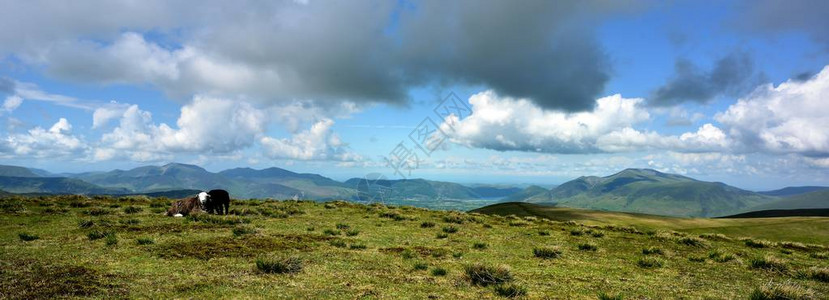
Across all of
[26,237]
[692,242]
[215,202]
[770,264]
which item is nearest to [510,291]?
[770,264]

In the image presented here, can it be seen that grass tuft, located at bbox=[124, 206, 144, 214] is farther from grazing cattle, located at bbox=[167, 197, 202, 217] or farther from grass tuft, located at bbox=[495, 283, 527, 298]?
grass tuft, located at bbox=[495, 283, 527, 298]

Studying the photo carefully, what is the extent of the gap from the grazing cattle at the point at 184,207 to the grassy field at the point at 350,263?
119 centimetres

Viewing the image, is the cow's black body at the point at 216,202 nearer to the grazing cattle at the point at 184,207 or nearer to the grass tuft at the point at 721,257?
the grazing cattle at the point at 184,207

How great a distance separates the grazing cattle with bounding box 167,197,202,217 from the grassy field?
1188 mm

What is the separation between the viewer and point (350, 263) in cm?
1484

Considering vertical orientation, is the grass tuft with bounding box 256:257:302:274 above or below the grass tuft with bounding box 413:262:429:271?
above

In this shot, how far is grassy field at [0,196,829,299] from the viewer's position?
11.2 metres

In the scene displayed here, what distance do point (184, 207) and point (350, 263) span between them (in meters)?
17.7

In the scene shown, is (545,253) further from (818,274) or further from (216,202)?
(216,202)

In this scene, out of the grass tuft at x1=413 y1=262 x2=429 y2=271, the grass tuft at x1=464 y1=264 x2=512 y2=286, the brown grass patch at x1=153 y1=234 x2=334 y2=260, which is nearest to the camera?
the grass tuft at x1=464 y1=264 x2=512 y2=286

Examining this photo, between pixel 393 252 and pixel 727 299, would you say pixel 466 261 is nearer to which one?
pixel 393 252

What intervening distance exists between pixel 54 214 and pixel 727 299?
35.1 m

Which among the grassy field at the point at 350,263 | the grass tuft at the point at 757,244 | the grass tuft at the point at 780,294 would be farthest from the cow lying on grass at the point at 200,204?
the grass tuft at the point at 757,244

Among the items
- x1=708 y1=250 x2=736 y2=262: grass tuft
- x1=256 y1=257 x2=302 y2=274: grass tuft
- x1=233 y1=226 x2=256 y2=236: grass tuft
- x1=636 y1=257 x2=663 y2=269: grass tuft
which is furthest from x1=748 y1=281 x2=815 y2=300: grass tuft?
x1=233 y1=226 x2=256 y2=236: grass tuft
